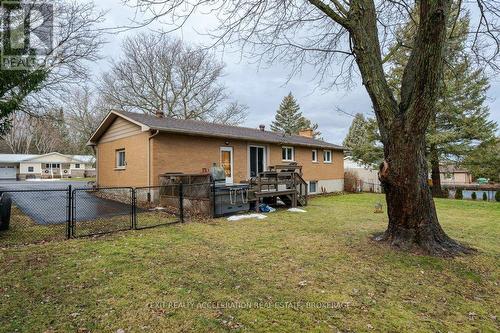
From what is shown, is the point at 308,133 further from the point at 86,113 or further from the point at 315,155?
the point at 86,113

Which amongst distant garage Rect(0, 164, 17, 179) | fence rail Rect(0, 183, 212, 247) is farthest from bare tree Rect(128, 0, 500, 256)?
distant garage Rect(0, 164, 17, 179)

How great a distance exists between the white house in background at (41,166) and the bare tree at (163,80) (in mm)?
18673

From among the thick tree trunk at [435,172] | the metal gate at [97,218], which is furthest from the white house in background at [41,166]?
the thick tree trunk at [435,172]

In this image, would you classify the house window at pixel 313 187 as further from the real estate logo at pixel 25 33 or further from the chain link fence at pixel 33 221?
the real estate logo at pixel 25 33

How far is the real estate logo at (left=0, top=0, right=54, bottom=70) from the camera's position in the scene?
32.3 feet

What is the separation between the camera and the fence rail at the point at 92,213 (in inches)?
271

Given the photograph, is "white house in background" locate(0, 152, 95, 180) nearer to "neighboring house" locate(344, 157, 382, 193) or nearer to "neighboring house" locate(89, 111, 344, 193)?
"neighboring house" locate(89, 111, 344, 193)

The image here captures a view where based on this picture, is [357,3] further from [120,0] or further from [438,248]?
[438,248]

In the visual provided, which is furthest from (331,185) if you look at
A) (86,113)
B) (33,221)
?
(86,113)

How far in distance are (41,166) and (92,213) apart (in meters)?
40.6

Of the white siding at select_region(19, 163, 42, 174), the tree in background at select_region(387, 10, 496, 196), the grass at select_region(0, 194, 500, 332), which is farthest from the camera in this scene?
the white siding at select_region(19, 163, 42, 174)

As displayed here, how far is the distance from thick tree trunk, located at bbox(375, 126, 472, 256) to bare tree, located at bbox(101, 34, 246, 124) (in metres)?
21.6

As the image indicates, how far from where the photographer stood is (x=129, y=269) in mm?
4688

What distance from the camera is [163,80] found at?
25688mm
